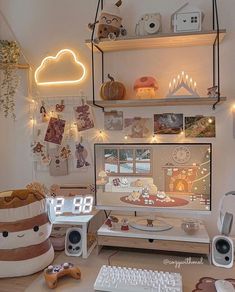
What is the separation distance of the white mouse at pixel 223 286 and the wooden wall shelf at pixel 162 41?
1.08 m

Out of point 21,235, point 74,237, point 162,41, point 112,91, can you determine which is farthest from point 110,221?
point 162,41

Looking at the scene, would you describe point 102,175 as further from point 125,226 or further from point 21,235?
point 21,235

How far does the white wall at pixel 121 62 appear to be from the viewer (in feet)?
4.78

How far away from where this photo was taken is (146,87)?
144 cm

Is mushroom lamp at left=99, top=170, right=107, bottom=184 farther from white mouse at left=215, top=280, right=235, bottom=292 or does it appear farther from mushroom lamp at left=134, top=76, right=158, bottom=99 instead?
white mouse at left=215, top=280, right=235, bottom=292

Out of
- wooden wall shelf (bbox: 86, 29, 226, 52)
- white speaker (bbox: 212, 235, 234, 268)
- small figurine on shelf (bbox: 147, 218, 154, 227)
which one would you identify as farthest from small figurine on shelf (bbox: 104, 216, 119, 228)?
wooden wall shelf (bbox: 86, 29, 226, 52)

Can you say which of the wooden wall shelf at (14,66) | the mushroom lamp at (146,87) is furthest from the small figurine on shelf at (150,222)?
the wooden wall shelf at (14,66)

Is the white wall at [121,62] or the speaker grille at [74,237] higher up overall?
the white wall at [121,62]

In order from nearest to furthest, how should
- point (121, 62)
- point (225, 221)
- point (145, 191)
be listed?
point (225, 221) → point (145, 191) → point (121, 62)

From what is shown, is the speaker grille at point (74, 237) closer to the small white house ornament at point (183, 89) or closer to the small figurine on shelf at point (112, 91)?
the small figurine on shelf at point (112, 91)

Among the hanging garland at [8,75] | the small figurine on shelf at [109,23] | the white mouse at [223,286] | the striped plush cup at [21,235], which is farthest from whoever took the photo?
the hanging garland at [8,75]

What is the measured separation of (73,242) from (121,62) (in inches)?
40.3

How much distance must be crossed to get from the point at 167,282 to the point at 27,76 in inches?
54.4

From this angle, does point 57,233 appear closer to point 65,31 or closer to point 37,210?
point 37,210
